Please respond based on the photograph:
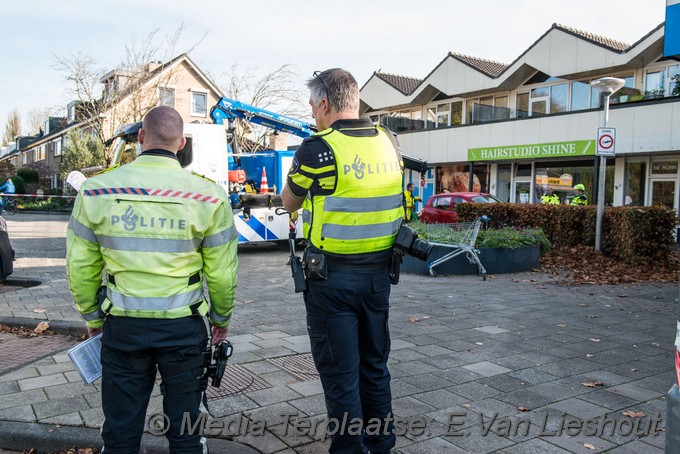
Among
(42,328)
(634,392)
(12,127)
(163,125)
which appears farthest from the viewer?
(12,127)

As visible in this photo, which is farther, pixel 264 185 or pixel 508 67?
pixel 508 67

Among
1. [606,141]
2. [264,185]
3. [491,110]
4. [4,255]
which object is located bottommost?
[4,255]

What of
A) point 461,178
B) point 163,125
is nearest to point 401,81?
point 461,178

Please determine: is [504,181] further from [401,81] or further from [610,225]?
[610,225]

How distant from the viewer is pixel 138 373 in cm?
251

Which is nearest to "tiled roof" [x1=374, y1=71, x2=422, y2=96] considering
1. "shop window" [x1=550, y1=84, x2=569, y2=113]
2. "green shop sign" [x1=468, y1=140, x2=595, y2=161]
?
"green shop sign" [x1=468, y1=140, x2=595, y2=161]

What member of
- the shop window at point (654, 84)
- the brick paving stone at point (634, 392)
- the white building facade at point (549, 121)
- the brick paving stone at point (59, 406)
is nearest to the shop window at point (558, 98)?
the white building facade at point (549, 121)

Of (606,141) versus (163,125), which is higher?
(606,141)

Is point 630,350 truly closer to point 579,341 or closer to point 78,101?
point 579,341

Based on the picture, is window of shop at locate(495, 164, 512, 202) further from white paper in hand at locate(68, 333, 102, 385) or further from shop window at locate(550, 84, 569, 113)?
white paper in hand at locate(68, 333, 102, 385)

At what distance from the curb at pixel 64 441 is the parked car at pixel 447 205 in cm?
1438

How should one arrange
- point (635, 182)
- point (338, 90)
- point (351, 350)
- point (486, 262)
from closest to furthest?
point (351, 350), point (338, 90), point (486, 262), point (635, 182)

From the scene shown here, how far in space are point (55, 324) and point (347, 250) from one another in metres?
4.42

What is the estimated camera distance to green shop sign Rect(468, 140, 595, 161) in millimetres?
20781
